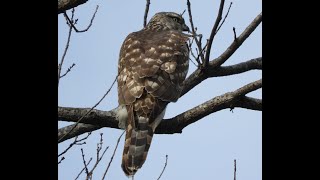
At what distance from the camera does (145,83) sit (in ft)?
20.7

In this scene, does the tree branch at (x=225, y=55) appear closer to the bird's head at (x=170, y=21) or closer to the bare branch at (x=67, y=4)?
the bare branch at (x=67, y=4)

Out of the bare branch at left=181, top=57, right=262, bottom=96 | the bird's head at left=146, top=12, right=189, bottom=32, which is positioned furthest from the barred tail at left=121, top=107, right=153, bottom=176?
the bird's head at left=146, top=12, right=189, bottom=32

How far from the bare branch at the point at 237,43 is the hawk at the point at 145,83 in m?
0.57

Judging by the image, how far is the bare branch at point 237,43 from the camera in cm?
603

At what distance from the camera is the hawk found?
5.91 m

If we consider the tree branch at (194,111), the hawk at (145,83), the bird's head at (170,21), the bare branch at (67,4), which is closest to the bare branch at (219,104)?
the tree branch at (194,111)

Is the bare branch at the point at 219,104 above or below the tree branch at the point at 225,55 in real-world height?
below

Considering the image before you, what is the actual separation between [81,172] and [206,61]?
178cm
